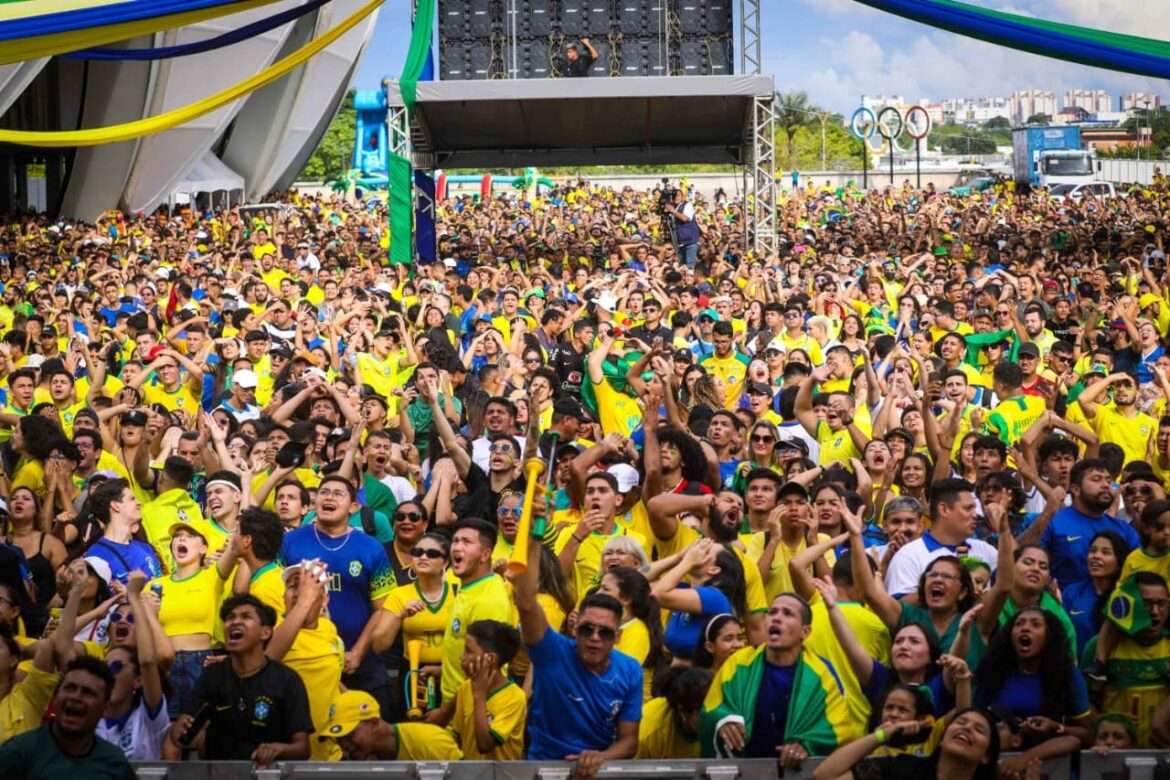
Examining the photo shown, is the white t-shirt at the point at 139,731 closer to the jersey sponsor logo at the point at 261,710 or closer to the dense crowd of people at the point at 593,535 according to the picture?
the dense crowd of people at the point at 593,535

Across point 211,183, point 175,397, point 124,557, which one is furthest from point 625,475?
point 211,183

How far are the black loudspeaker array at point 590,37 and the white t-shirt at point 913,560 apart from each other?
56.0ft

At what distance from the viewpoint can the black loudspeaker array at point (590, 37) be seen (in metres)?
23.2

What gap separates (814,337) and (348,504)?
6.22 metres

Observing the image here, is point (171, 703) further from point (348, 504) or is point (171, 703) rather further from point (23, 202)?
point (23, 202)

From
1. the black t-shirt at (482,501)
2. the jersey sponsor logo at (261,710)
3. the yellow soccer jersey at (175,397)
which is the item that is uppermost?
the yellow soccer jersey at (175,397)

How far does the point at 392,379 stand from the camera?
1164cm

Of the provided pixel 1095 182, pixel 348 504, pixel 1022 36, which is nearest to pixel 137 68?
pixel 1095 182

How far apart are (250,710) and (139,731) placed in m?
0.61

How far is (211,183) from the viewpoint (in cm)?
4512

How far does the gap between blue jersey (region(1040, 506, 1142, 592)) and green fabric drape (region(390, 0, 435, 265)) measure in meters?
14.7

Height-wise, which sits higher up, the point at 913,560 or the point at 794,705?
the point at 913,560

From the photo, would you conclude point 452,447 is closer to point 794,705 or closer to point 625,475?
point 625,475

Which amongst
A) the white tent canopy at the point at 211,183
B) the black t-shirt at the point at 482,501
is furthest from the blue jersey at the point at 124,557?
the white tent canopy at the point at 211,183
